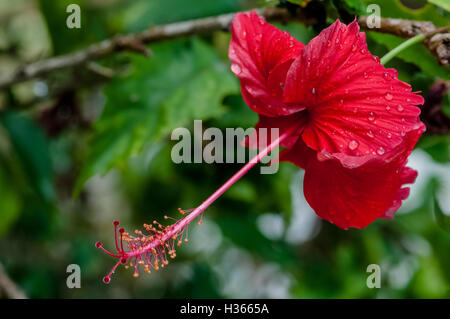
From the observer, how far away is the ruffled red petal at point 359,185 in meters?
0.51

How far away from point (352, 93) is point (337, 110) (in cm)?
3

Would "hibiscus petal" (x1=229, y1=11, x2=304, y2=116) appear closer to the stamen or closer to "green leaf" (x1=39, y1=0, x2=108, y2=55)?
the stamen

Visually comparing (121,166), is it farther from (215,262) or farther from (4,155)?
(215,262)

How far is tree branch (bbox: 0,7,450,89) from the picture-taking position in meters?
0.58

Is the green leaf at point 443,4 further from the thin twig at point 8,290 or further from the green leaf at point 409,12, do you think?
the thin twig at point 8,290

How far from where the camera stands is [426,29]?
583 mm

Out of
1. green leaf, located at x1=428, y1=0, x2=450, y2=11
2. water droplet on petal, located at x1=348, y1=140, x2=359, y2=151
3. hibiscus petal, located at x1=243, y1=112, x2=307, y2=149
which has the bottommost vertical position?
hibiscus petal, located at x1=243, y1=112, x2=307, y2=149

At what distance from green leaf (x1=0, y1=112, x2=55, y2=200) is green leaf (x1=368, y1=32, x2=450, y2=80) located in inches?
34.4

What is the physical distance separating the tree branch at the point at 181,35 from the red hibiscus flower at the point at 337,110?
0.11 m

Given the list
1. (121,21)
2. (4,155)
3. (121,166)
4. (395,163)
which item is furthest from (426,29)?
(4,155)

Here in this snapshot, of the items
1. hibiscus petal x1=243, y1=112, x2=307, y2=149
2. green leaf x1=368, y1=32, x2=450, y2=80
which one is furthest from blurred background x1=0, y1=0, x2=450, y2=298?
hibiscus petal x1=243, y1=112, x2=307, y2=149

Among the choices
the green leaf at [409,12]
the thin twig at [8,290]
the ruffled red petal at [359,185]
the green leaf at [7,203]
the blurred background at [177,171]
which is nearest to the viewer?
the ruffled red petal at [359,185]

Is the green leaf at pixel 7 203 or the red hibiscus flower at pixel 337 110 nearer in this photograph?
the red hibiscus flower at pixel 337 110

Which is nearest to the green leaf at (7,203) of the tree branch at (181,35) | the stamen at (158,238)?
the tree branch at (181,35)
